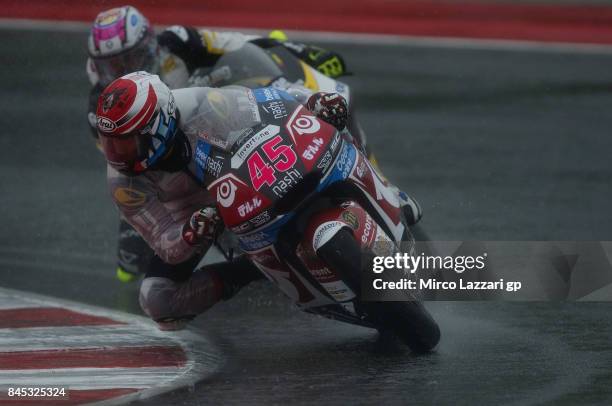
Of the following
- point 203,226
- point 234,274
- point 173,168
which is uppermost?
point 173,168

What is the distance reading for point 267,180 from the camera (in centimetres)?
596

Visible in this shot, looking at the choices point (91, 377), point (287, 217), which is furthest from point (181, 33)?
point (91, 377)

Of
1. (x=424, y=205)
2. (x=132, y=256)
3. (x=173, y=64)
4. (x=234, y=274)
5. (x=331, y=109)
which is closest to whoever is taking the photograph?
(x=331, y=109)

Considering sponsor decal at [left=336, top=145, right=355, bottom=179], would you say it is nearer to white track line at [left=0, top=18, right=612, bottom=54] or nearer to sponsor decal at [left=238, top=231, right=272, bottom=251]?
sponsor decal at [left=238, top=231, right=272, bottom=251]

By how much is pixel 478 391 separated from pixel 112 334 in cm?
227

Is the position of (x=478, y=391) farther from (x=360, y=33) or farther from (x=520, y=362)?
(x=360, y=33)

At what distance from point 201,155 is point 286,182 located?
49 centimetres

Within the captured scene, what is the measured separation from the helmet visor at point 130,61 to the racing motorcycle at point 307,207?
1964mm

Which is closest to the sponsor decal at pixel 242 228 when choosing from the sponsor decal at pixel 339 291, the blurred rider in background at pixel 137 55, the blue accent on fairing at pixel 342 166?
the blue accent on fairing at pixel 342 166

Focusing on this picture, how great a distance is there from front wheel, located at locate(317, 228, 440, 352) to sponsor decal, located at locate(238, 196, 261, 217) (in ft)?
1.16

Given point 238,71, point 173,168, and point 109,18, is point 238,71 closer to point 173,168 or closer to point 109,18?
point 109,18

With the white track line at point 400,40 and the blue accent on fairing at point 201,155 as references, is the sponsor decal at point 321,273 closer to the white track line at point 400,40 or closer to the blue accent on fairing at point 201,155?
the blue accent on fairing at point 201,155

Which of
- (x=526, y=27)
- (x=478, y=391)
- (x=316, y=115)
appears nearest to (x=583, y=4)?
(x=526, y=27)

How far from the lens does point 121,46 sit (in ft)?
26.5
